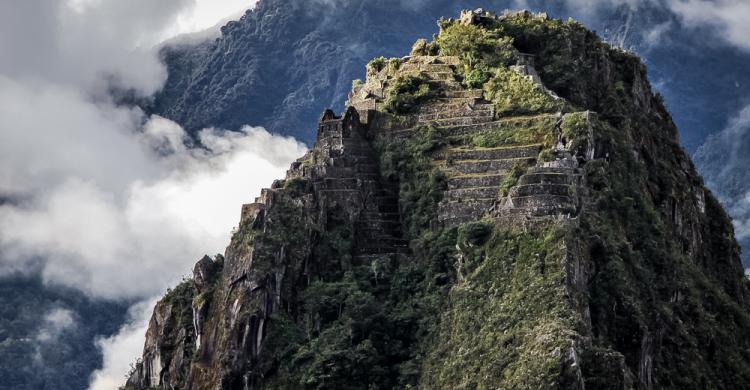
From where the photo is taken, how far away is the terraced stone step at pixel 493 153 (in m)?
106

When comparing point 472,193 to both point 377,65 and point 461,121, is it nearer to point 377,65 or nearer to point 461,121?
point 461,121

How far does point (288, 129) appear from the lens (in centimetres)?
17562

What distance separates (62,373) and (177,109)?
28517 millimetres

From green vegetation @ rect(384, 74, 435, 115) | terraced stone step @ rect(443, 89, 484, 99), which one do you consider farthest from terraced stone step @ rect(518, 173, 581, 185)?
green vegetation @ rect(384, 74, 435, 115)

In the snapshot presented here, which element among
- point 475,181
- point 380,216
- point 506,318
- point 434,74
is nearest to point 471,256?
point 506,318

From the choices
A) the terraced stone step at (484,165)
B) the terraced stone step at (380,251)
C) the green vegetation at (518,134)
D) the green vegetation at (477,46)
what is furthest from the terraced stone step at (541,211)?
the green vegetation at (477,46)

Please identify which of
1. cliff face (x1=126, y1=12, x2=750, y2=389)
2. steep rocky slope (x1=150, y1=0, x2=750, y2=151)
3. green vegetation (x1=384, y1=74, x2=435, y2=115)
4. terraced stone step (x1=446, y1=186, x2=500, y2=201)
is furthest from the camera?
steep rocky slope (x1=150, y1=0, x2=750, y2=151)

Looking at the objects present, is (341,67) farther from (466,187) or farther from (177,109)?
(466,187)

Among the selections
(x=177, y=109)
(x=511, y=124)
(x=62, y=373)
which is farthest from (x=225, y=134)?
(x=511, y=124)

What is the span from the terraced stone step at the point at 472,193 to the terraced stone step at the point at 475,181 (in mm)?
367

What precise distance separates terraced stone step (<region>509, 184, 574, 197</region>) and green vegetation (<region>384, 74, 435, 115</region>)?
17048 mm

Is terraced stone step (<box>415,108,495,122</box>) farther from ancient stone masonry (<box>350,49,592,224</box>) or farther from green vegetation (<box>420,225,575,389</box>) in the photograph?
green vegetation (<box>420,225,575,389</box>)

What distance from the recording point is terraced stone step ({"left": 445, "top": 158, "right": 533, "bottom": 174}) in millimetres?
105188

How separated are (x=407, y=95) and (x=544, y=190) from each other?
18.5 m
